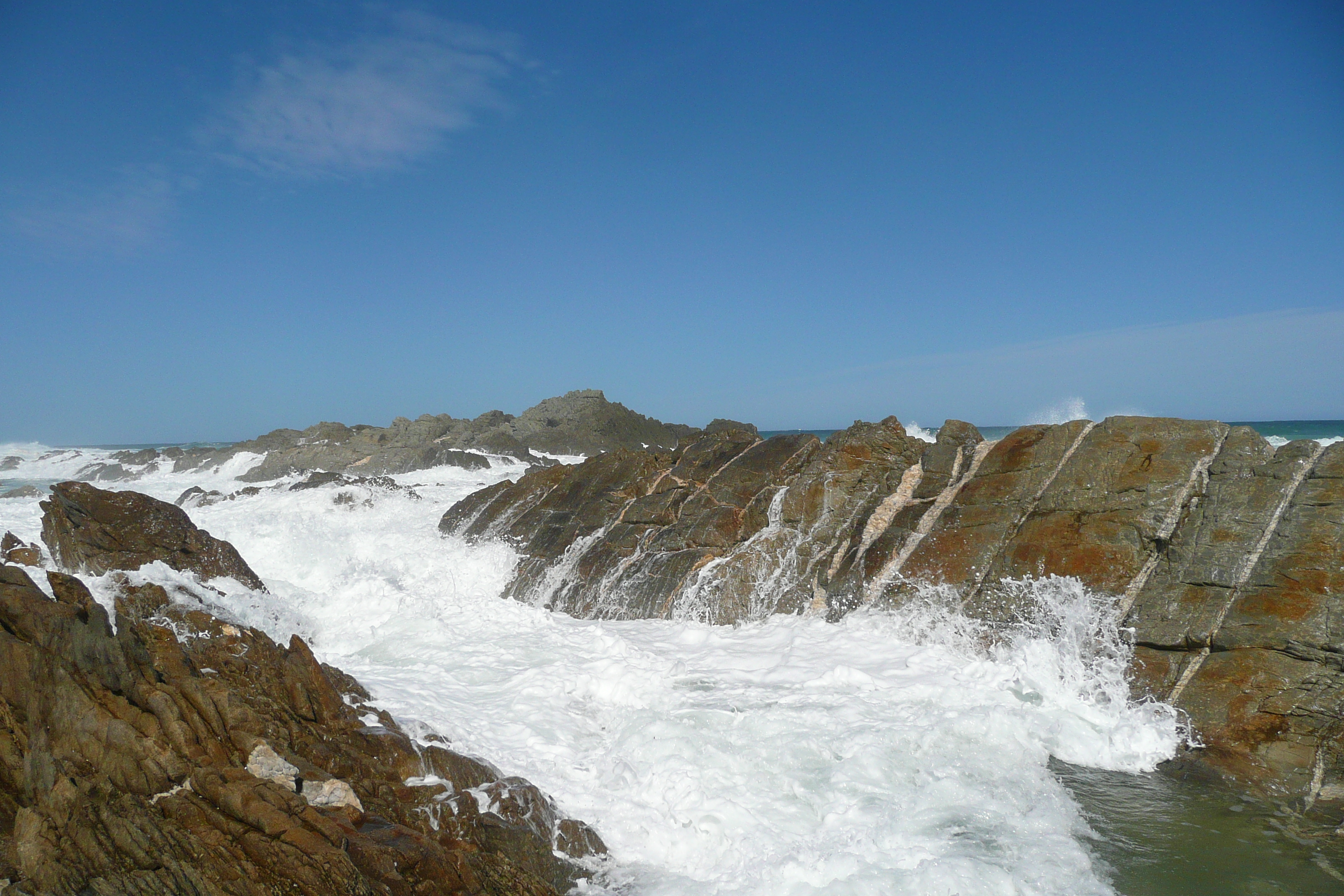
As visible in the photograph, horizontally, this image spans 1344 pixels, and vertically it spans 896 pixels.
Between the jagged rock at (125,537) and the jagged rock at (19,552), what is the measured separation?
0.28 meters

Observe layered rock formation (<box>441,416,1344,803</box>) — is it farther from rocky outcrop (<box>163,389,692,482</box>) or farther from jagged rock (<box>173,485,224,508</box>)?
rocky outcrop (<box>163,389,692,482</box>)

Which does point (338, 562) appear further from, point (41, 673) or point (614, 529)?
point (41, 673)

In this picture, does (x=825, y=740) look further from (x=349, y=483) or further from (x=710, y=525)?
(x=349, y=483)

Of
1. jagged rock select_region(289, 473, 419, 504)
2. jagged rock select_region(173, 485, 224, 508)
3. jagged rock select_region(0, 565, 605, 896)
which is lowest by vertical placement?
jagged rock select_region(0, 565, 605, 896)

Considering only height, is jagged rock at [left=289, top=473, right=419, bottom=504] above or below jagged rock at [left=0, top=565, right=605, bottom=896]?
above

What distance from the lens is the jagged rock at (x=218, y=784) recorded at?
13.1ft

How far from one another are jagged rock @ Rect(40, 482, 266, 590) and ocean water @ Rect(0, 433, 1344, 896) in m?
0.63

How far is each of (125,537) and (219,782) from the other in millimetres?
7076

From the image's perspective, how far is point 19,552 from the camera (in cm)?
917

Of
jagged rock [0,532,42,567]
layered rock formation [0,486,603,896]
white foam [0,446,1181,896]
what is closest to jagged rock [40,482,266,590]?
jagged rock [0,532,42,567]

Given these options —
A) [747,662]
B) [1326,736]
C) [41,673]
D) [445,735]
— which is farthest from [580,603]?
[1326,736]

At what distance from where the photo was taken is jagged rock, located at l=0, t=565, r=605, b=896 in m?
3.98


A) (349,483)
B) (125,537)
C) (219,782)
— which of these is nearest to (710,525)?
(125,537)

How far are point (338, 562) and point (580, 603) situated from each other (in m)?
6.51
